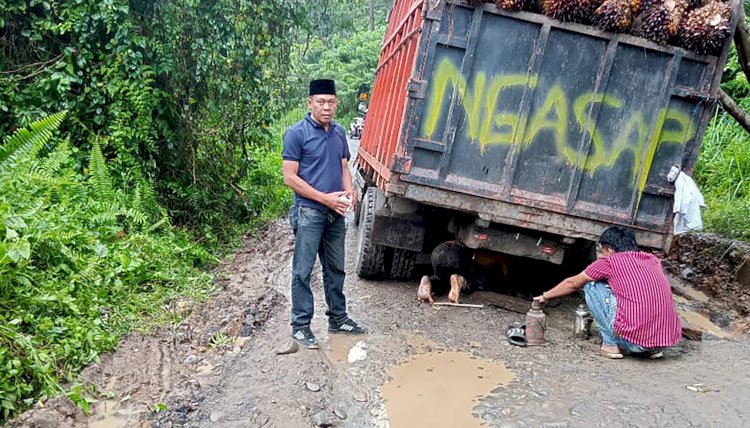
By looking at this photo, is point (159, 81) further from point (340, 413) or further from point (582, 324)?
point (582, 324)

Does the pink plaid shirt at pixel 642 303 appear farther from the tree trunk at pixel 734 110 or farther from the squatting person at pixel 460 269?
the tree trunk at pixel 734 110

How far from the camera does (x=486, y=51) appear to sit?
4.21 m

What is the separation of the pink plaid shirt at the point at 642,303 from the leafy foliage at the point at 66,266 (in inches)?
136

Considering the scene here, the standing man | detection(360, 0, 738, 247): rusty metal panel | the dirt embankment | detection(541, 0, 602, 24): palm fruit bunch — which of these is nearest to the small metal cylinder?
detection(360, 0, 738, 247): rusty metal panel

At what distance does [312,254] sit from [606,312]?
211cm

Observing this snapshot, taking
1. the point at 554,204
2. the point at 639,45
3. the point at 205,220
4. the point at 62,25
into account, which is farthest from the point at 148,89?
the point at 639,45

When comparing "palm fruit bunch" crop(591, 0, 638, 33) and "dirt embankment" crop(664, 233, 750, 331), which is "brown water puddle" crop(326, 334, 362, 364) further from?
"dirt embankment" crop(664, 233, 750, 331)

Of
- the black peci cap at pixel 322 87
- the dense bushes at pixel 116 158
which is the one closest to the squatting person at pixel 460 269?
the black peci cap at pixel 322 87

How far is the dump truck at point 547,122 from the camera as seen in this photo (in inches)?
165

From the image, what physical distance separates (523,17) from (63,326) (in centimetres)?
376

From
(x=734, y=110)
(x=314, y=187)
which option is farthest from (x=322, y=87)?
(x=734, y=110)

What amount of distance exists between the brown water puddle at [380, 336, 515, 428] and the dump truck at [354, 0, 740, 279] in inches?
41.6

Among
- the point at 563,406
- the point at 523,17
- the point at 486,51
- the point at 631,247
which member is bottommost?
the point at 563,406

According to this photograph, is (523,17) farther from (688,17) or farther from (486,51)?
(688,17)
